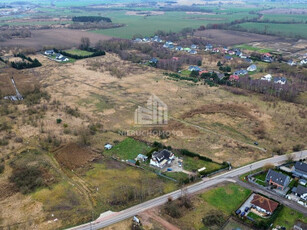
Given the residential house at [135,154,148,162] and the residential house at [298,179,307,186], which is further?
→ the residential house at [135,154,148,162]

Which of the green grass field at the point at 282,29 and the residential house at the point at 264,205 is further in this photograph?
the green grass field at the point at 282,29

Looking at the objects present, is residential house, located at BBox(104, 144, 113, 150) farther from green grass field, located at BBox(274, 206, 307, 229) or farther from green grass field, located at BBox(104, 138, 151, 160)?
green grass field, located at BBox(274, 206, 307, 229)

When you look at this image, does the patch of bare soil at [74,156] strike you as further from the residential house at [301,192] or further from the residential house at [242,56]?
the residential house at [242,56]

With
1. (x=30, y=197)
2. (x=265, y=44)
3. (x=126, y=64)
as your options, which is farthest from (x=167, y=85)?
(x=265, y=44)

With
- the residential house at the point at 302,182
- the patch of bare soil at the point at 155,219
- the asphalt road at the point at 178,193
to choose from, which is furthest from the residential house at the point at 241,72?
the patch of bare soil at the point at 155,219

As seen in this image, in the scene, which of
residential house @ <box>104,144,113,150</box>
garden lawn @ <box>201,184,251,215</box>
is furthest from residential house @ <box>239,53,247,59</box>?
garden lawn @ <box>201,184,251,215</box>

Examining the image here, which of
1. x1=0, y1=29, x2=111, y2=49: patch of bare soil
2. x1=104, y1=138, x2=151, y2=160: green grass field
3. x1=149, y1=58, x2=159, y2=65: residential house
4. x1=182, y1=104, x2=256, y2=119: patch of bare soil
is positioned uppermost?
x1=0, y1=29, x2=111, y2=49: patch of bare soil
